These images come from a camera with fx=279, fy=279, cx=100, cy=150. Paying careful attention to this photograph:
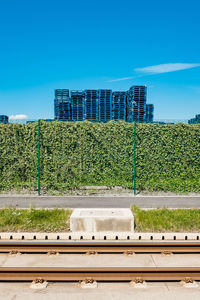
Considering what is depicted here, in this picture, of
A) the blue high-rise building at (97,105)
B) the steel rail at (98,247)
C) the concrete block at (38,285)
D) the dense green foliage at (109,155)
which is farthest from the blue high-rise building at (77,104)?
the concrete block at (38,285)

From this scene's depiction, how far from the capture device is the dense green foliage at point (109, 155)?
12688 mm

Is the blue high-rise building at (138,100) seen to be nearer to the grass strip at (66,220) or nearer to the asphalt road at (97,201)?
the asphalt road at (97,201)

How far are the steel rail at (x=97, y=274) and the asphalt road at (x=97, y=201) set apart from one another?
4.77 m

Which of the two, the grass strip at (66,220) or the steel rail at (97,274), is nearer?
the steel rail at (97,274)

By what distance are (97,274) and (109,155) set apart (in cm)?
777

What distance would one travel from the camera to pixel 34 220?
27.0ft

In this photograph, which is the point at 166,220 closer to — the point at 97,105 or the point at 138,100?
the point at 138,100

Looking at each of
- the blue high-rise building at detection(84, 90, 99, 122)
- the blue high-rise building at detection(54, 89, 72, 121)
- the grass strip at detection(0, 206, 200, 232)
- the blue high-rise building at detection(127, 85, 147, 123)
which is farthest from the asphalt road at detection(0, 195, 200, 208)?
the blue high-rise building at detection(54, 89, 72, 121)

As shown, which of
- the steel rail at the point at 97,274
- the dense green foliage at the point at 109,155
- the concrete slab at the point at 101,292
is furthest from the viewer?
the dense green foliage at the point at 109,155

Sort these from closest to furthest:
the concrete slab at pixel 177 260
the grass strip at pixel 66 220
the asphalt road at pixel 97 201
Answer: the concrete slab at pixel 177 260, the grass strip at pixel 66 220, the asphalt road at pixel 97 201

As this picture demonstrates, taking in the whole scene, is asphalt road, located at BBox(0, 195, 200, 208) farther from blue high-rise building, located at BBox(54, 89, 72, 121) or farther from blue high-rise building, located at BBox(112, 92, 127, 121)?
blue high-rise building, located at BBox(54, 89, 72, 121)

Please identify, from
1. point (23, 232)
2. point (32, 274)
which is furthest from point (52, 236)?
point (32, 274)

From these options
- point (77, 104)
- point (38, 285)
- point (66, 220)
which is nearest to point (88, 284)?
point (38, 285)

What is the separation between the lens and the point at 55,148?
41.8 ft
